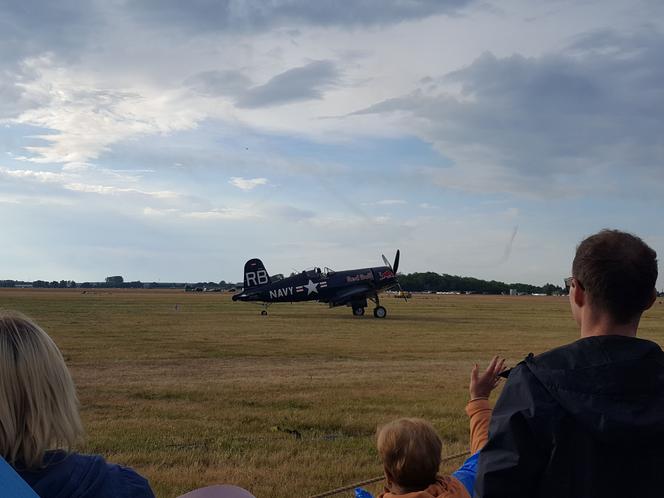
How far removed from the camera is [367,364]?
14258mm

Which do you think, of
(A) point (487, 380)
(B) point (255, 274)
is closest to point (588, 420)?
(A) point (487, 380)

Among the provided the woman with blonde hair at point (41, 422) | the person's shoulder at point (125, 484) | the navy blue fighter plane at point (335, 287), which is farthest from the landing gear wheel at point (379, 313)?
the woman with blonde hair at point (41, 422)

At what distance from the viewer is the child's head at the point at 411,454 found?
8.52ft

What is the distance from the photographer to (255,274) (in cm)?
3781

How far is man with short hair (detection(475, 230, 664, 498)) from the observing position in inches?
74.2

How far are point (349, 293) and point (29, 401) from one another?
32.9 metres

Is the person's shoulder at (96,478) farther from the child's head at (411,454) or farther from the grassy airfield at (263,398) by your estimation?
the grassy airfield at (263,398)

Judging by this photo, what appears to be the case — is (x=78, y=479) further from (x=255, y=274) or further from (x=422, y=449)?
(x=255, y=274)

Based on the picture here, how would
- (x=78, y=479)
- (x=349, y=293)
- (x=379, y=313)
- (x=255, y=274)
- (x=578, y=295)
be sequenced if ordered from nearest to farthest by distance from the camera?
(x=78, y=479)
(x=578, y=295)
(x=379, y=313)
(x=349, y=293)
(x=255, y=274)

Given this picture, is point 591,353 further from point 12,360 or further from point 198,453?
point 198,453

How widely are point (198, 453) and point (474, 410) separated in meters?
4.59

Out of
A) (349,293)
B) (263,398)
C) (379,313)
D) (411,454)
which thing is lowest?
(263,398)

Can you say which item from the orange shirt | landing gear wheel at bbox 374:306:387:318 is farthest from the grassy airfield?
landing gear wheel at bbox 374:306:387:318

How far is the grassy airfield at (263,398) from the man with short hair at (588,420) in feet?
12.3
